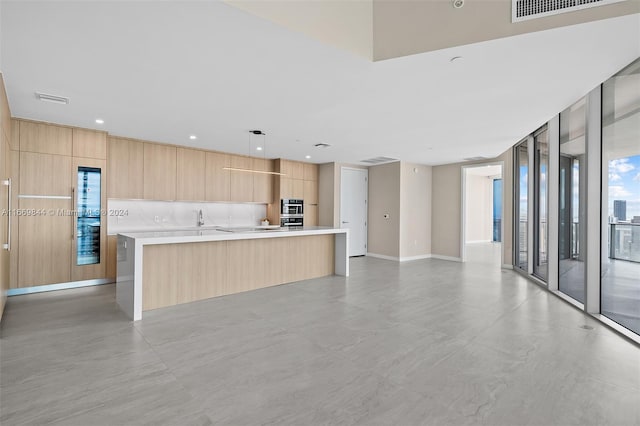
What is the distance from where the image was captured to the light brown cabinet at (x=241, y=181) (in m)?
7.30

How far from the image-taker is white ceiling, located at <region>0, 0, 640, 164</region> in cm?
227

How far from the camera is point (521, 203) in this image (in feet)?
21.7

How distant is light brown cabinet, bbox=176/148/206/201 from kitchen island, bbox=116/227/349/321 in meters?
2.06

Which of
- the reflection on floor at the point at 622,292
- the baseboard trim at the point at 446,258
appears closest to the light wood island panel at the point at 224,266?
the baseboard trim at the point at 446,258

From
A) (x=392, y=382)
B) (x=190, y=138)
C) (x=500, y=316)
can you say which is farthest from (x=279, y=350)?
(x=190, y=138)

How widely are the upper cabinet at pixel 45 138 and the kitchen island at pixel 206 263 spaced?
2.09 metres

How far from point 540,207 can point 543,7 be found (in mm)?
4347

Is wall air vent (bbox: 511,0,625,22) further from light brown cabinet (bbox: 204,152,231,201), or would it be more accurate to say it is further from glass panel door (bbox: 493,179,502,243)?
glass panel door (bbox: 493,179,502,243)

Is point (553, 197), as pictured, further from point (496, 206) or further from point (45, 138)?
point (496, 206)

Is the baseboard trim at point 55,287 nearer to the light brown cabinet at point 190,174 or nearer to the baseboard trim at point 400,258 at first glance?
the light brown cabinet at point 190,174

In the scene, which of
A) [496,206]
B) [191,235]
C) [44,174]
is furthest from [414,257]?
[44,174]

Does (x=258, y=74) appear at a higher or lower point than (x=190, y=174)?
higher

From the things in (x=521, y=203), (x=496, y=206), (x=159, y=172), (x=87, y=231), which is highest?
(x=159, y=172)

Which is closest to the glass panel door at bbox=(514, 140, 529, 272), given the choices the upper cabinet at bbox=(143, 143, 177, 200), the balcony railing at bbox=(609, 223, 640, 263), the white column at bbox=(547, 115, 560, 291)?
the white column at bbox=(547, 115, 560, 291)
